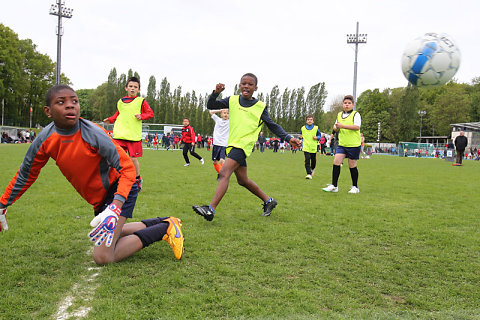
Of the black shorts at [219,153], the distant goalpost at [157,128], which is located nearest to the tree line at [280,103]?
the distant goalpost at [157,128]

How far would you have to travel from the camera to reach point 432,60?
19.2 ft

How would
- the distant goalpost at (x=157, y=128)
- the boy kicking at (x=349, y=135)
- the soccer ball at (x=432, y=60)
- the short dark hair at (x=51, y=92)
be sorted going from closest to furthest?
the short dark hair at (x=51, y=92)
the soccer ball at (x=432, y=60)
the boy kicking at (x=349, y=135)
the distant goalpost at (x=157, y=128)

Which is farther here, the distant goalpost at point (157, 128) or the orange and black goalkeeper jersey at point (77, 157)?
the distant goalpost at point (157, 128)

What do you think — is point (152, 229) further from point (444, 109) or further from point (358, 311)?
point (444, 109)

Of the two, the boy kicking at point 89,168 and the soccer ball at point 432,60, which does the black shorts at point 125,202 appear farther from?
the soccer ball at point 432,60

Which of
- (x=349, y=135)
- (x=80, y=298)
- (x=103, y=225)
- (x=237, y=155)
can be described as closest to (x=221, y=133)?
(x=349, y=135)

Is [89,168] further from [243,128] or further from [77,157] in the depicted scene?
[243,128]

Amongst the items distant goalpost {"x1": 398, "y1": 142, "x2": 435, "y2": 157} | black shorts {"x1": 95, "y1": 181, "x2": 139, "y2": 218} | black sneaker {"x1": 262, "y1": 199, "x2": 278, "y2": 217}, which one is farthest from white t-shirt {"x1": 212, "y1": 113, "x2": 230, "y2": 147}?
distant goalpost {"x1": 398, "y1": 142, "x2": 435, "y2": 157}

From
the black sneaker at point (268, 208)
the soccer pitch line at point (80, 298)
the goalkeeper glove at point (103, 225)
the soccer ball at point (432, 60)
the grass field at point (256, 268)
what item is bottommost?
the soccer pitch line at point (80, 298)

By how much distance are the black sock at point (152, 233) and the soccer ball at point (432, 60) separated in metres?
4.96

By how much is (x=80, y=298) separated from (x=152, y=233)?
0.96 meters

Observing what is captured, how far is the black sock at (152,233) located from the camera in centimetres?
341

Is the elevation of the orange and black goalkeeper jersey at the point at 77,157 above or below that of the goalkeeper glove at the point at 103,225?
above

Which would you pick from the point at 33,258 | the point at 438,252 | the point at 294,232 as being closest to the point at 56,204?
the point at 33,258
